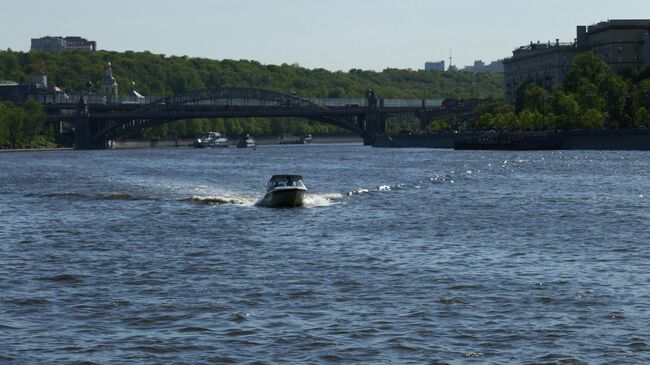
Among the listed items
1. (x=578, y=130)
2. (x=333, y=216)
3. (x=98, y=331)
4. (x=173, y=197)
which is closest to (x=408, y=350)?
(x=98, y=331)

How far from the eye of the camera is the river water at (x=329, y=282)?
91.1 ft

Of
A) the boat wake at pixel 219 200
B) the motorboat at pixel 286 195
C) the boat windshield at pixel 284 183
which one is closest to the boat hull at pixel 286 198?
the motorboat at pixel 286 195

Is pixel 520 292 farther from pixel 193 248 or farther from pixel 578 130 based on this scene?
pixel 578 130

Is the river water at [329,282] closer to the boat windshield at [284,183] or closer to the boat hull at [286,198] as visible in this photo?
the boat hull at [286,198]

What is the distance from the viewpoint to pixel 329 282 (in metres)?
36.9

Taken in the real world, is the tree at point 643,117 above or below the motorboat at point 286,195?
above

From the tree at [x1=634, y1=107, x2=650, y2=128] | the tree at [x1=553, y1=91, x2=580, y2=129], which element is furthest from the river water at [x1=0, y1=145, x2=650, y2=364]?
the tree at [x1=553, y1=91, x2=580, y2=129]

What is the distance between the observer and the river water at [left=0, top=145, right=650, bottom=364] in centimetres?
2778

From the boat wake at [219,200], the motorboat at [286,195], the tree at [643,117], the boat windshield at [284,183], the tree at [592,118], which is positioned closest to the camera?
the motorboat at [286,195]

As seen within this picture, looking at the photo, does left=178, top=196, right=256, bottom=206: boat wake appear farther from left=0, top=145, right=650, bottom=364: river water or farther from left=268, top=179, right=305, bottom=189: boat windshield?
left=268, top=179, right=305, bottom=189: boat windshield

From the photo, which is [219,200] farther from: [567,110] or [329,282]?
[567,110]

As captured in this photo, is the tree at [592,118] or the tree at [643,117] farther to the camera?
the tree at [592,118]

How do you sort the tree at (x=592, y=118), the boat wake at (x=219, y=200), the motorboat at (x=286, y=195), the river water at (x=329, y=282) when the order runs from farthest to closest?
the tree at (x=592, y=118) → the boat wake at (x=219, y=200) → the motorboat at (x=286, y=195) → the river water at (x=329, y=282)

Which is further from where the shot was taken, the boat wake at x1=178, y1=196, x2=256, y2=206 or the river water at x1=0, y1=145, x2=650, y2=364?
the boat wake at x1=178, y1=196, x2=256, y2=206
